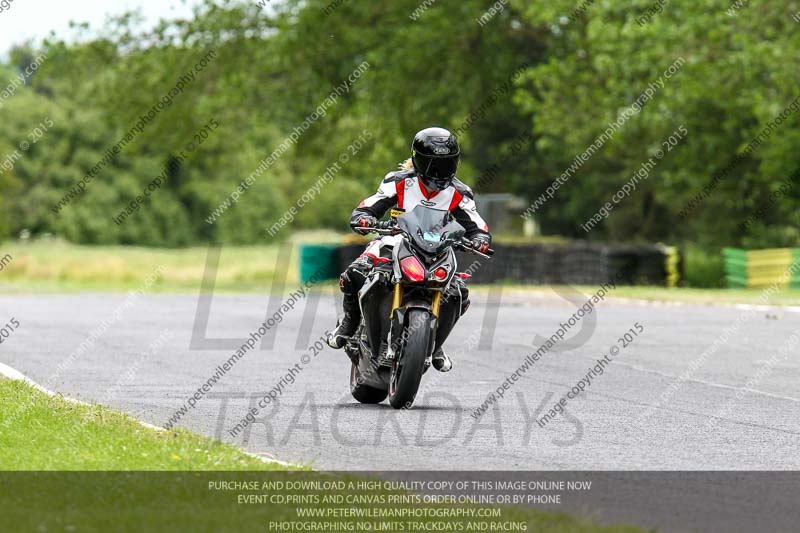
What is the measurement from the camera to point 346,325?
11367 millimetres

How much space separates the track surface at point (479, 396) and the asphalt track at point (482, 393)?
2cm

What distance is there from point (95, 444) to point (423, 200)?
3.46 meters

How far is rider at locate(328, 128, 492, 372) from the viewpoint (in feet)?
35.2

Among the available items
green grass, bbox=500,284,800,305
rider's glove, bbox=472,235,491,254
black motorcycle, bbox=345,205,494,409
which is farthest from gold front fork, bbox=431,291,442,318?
green grass, bbox=500,284,800,305

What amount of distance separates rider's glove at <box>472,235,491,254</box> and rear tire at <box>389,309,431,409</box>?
74 centimetres

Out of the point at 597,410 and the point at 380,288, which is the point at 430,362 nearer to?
the point at 380,288

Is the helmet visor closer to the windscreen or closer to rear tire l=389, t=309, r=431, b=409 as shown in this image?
the windscreen

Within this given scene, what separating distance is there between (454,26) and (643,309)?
17.2 metres

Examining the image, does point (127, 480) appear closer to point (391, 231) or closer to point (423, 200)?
point (391, 231)

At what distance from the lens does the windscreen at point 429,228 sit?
1051cm

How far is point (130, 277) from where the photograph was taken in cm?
4403

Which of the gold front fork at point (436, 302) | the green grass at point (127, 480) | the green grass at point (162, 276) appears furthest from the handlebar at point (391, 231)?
the green grass at point (162, 276)

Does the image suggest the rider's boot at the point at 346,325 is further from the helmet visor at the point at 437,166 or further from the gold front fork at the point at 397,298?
the helmet visor at the point at 437,166

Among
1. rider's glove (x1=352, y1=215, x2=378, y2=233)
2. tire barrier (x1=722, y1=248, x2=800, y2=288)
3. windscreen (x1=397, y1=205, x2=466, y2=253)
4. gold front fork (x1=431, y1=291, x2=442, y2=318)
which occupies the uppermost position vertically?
windscreen (x1=397, y1=205, x2=466, y2=253)
